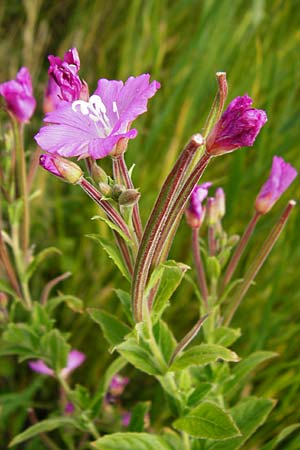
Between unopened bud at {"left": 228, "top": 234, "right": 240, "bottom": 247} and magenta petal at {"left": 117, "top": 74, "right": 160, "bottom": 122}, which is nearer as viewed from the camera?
magenta petal at {"left": 117, "top": 74, "right": 160, "bottom": 122}

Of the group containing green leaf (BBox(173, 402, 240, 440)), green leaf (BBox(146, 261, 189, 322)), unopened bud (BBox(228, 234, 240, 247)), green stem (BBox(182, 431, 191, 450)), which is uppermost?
unopened bud (BBox(228, 234, 240, 247))

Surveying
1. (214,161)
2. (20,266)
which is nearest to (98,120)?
(20,266)

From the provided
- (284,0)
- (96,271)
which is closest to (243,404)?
(96,271)

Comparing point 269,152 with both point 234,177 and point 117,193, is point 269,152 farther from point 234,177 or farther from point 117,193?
point 117,193

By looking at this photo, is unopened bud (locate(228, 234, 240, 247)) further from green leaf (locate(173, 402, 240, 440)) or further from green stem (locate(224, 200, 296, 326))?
green leaf (locate(173, 402, 240, 440))

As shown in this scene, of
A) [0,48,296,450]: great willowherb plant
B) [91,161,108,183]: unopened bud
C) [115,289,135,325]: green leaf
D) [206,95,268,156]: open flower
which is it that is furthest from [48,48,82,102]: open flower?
[115,289,135,325]: green leaf
